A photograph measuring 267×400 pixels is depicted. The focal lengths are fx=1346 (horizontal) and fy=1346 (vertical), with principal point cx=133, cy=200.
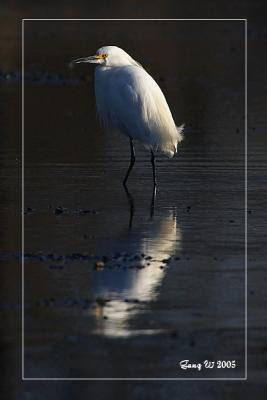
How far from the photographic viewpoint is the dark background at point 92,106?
761 cm

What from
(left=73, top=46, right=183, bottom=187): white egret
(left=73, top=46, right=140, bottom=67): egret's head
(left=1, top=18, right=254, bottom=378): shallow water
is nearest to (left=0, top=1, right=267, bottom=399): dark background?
(left=1, top=18, right=254, bottom=378): shallow water

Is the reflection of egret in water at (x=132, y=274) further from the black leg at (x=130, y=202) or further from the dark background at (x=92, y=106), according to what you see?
the dark background at (x=92, y=106)

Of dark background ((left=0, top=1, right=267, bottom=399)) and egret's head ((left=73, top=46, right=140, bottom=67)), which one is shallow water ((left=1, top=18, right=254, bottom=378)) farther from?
egret's head ((left=73, top=46, right=140, bottom=67))

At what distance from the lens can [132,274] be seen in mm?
10062

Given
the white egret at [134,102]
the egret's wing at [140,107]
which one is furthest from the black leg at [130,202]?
the egret's wing at [140,107]

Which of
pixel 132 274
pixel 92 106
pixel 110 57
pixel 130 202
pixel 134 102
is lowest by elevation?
pixel 132 274

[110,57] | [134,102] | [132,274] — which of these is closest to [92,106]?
[110,57]

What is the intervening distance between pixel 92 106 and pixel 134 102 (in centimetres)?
745

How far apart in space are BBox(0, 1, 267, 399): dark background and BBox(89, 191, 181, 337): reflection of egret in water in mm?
606

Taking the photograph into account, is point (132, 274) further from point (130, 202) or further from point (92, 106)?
point (92, 106)

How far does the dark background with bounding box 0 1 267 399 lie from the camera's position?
25.0 ft

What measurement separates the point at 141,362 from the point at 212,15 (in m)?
32.1

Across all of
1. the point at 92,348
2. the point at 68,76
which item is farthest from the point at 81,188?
the point at 68,76

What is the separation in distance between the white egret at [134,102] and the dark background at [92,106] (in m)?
0.59
